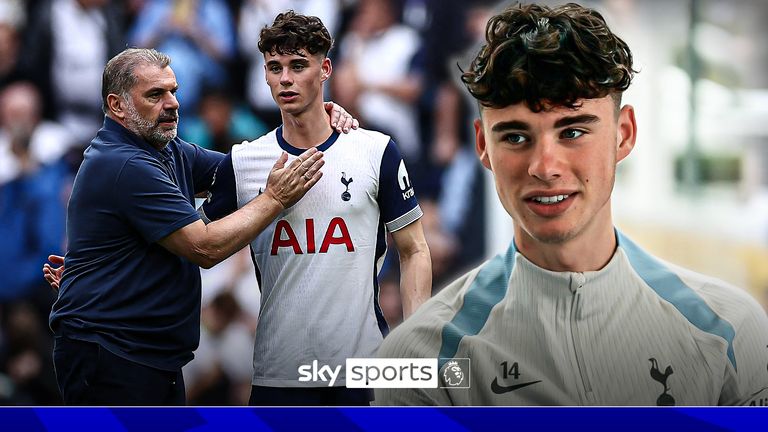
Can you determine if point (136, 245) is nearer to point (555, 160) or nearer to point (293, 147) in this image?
point (293, 147)

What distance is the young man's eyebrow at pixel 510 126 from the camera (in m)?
3.58

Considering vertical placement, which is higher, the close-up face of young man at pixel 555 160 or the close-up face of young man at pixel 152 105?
the close-up face of young man at pixel 152 105

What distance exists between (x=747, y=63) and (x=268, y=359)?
1976 mm

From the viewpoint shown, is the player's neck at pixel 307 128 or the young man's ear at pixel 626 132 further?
the player's neck at pixel 307 128

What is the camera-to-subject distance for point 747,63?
12.0ft

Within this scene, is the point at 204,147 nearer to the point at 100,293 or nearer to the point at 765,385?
the point at 100,293

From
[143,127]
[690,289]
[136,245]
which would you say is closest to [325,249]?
[136,245]

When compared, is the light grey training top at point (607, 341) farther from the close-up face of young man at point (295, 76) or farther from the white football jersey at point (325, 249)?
the close-up face of young man at point (295, 76)

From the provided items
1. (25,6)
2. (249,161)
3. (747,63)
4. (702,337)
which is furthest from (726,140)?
(25,6)

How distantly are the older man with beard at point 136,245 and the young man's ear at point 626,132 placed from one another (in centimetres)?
104

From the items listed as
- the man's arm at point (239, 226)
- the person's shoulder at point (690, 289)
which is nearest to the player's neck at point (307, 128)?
the man's arm at point (239, 226)

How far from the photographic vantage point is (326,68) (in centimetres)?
379

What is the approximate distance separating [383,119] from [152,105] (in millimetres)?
815
